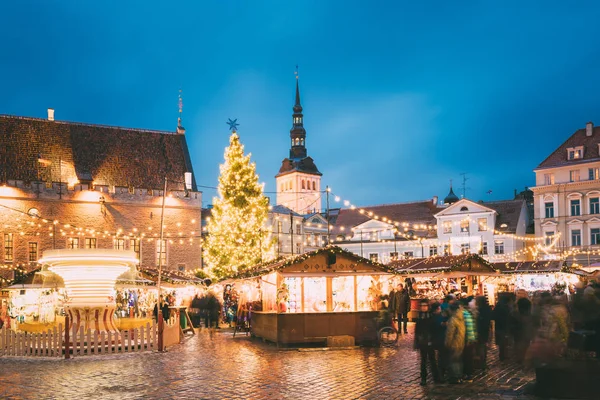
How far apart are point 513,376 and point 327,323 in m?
7.45

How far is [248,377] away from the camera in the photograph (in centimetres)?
1292

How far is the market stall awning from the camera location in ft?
88.7

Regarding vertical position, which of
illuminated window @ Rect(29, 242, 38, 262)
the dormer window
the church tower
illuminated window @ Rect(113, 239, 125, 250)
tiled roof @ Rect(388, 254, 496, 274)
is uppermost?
the church tower

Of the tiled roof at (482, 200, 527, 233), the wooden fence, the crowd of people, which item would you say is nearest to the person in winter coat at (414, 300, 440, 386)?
the crowd of people

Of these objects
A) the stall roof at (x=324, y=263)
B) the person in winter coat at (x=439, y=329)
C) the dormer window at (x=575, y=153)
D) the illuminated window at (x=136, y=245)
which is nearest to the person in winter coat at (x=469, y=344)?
the person in winter coat at (x=439, y=329)

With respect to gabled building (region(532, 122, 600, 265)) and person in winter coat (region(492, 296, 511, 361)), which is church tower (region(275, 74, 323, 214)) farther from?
person in winter coat (region(492, 296, 511, 361))

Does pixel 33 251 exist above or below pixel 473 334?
above

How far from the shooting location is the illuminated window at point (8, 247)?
142 ft

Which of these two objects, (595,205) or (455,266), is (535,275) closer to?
(455,266)

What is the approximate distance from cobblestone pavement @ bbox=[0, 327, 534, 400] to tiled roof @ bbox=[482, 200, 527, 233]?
43.5 m

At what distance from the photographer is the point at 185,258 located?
49812 millimetres

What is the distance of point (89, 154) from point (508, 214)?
35.3 meters

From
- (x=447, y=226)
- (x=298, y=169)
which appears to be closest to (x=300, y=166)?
(x=298, y=169)

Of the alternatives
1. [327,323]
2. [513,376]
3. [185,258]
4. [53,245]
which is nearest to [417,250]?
[185,258]
